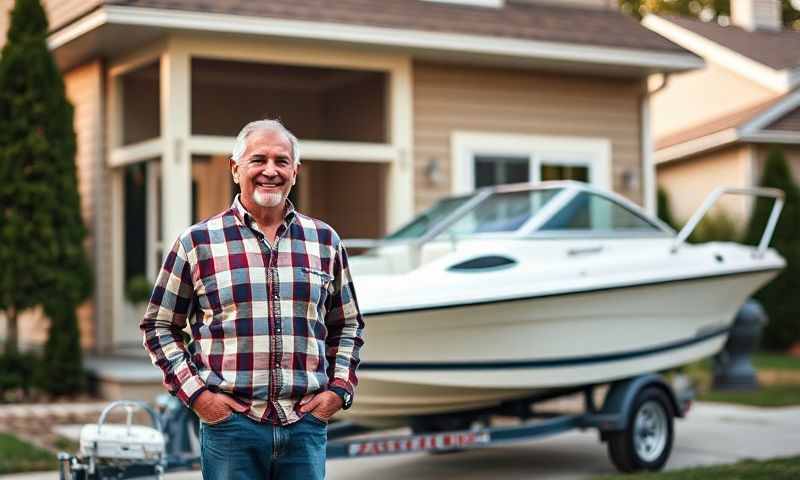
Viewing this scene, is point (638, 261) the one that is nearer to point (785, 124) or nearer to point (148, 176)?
point (148, 176)

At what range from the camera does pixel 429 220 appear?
8602mm

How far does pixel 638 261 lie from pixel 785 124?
12.2 meters

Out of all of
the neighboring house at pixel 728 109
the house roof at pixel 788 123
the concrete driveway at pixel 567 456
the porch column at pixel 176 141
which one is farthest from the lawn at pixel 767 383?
the porch column at pixel 176 141

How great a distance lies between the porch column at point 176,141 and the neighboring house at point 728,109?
383 inches

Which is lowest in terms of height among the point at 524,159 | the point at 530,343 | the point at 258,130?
the point at 530,343

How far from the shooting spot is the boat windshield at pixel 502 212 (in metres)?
8.02

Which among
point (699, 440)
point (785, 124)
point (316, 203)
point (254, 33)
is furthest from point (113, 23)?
point (785, 124)

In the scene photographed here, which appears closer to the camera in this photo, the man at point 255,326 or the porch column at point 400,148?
the man at point 255,326

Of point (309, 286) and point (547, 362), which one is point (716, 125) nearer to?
point (547, 362)

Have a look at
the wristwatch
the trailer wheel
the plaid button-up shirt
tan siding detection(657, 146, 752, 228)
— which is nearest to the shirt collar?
the plaid button-up shirt

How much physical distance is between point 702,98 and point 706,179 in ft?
8.02

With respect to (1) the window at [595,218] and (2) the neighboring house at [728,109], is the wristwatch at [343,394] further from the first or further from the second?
(2) the neighboring house at [728,109]

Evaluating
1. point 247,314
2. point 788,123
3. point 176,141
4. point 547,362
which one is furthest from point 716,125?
point 247,314

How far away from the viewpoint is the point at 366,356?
6.71 metres
